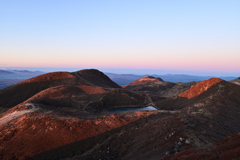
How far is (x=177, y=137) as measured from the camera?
18750 mm

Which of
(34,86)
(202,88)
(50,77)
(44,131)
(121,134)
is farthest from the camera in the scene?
(50,77)

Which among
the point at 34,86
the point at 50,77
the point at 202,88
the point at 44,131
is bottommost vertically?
the point at 44,131

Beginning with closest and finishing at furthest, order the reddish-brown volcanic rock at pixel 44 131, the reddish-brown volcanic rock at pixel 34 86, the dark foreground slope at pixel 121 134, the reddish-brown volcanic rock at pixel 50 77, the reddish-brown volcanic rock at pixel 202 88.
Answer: the dark foreground slope at pixel 121 134 < the reddish-brown volcanic rock at pixel 44 131 < the reddish-brown volcanic rock at pixel 202 88 < the reddish-brown volcanic rock at pixel 34 86 < the reddish-brown volcanic rock at pixel 50 77

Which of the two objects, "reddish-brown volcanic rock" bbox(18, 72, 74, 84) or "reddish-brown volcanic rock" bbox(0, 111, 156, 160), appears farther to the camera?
"reddish-brown volcanic rock" bbox(18, 72, 74, 84)

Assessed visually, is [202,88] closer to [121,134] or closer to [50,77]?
[121,134]

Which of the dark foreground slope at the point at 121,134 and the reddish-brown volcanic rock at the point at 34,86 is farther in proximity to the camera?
the reddish-brown volcanic rock at the point at 34,86

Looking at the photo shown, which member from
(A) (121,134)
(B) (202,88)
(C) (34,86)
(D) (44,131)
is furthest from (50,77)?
(B) (202,88)

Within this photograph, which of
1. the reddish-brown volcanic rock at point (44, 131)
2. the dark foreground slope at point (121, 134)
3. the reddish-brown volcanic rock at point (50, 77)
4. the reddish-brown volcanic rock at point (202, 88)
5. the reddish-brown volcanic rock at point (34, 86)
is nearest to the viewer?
the dark foreground slope at point (121, 134)

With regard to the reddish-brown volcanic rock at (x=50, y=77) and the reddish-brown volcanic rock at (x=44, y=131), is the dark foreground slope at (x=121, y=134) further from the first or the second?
the reddish-brown volcanic rock at (x=50, y=77)

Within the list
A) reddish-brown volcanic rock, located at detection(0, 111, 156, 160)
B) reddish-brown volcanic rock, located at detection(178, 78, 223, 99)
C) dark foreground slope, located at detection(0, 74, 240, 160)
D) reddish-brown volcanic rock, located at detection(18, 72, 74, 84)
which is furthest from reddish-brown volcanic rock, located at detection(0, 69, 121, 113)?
reddish-brown volcanic rock, located at detection(178, 78, 223, 99)

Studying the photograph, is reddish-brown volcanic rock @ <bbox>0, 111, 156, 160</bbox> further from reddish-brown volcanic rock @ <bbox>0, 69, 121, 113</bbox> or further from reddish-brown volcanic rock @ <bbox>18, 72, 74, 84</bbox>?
reddish-brown volcanic rock @ <bbox>18, 72, 74, 84</bbox>

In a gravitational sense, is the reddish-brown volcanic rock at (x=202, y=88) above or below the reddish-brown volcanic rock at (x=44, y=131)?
above

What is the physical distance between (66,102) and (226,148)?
5524 cm

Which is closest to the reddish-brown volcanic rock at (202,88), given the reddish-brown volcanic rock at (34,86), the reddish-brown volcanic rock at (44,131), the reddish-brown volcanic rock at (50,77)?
the reddish-brown volcanic rock at (44,131)
